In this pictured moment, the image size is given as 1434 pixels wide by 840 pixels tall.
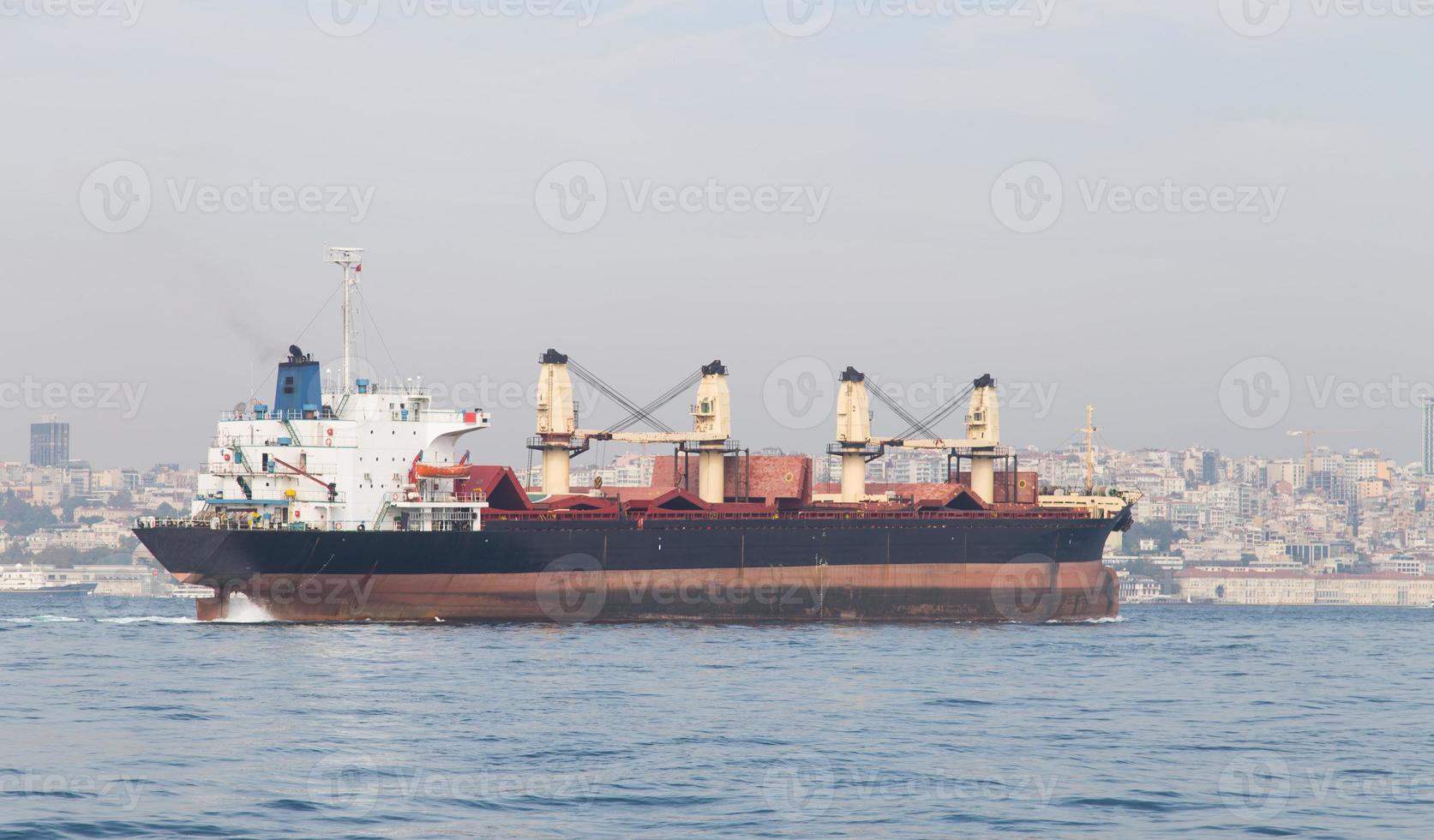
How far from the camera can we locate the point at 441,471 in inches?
2105

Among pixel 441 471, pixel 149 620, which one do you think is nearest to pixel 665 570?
pixel 441 471

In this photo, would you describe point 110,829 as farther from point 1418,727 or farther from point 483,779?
point 1418,727

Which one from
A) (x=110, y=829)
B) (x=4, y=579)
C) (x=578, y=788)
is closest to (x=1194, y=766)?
(x=578, y=788)

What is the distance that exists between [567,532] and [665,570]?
13.9 feet

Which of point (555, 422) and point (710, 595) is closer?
point (710, 595)

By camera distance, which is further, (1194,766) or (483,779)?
(1194,766)

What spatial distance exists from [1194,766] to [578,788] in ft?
35.9

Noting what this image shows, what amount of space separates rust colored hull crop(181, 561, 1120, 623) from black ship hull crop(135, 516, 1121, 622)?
5cm

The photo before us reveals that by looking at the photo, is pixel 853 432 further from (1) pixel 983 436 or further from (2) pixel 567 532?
(2) pixel 567 532

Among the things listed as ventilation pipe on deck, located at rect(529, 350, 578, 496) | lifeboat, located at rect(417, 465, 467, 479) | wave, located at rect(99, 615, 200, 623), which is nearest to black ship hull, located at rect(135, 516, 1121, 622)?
lifeboat, located at rect(417, 465, 467, 479)

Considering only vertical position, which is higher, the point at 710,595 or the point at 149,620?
the point at 710,595

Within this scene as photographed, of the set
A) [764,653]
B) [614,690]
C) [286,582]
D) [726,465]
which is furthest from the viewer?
[726,465]

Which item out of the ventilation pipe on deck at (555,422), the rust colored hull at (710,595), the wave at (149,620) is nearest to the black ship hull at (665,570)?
the rust colored hull at (710,595)

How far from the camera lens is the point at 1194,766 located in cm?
2803
